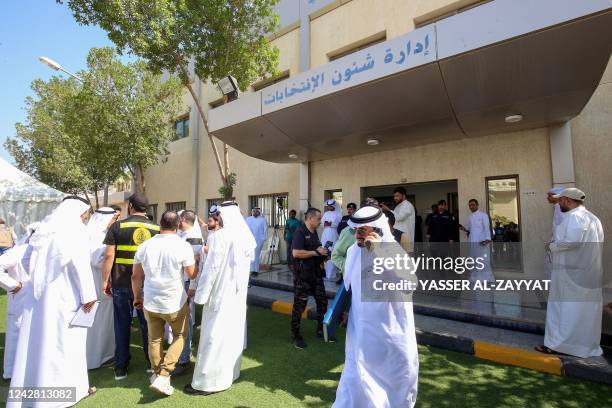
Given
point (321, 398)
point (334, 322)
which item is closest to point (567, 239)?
point (334, 322)

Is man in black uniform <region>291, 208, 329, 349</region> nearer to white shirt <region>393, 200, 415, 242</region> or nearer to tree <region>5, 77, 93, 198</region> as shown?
white shirt <region>393, 200, 415, 242</region>

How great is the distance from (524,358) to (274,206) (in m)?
8.60

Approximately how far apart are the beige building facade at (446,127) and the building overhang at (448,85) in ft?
0.08

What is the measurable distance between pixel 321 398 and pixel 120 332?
2197 mm

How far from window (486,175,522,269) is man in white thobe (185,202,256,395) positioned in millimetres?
5188

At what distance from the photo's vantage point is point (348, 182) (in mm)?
9055

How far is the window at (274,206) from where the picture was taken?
36.0ft

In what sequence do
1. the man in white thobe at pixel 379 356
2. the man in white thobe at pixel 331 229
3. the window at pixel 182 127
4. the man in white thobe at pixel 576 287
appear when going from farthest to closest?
the window at pixel 182 127 < the man in white thobe at pixel 331 229 < the man in white thobe at pixel 576 287 < the man in white thobe at pixel 379 356

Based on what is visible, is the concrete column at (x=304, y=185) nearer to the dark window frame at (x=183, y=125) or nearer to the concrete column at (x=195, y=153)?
the concrete column at (x=195, y=153)

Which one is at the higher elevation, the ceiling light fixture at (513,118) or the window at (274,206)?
the ceiling light fixture at (513,118)

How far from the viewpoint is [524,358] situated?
367cm

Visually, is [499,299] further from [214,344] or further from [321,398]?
[214,344]

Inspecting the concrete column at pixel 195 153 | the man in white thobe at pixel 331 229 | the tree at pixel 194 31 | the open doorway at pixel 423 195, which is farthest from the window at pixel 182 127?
the man in white thobe at pixel 331 229

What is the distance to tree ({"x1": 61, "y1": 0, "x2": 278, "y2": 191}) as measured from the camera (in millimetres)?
7230
